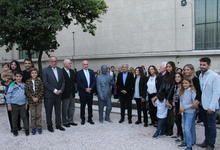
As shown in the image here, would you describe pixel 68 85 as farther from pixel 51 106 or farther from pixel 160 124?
pixel 160 124

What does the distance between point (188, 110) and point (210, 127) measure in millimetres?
547

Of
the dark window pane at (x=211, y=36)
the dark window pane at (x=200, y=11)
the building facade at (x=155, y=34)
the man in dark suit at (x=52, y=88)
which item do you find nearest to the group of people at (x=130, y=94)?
the man in dark suit at (x=52, y=88)

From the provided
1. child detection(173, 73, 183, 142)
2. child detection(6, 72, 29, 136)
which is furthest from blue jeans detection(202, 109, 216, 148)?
child detection(6, 72, 29, 136)

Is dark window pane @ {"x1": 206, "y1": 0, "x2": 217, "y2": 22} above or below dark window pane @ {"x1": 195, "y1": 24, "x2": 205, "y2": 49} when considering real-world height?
above

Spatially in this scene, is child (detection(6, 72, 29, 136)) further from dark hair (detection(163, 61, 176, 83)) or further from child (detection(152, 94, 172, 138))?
dark hair (detection(163, 61, 176, 83))

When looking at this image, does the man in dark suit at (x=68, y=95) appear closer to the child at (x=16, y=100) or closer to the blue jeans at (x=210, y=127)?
the child at (x=16, y=100)

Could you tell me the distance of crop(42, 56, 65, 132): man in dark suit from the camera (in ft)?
24.0

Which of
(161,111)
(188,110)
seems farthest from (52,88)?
(188,110)

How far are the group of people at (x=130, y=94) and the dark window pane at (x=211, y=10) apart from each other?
9850mm

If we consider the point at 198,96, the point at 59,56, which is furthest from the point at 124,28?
the point at 198,96

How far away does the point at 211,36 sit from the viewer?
1614 centimetres

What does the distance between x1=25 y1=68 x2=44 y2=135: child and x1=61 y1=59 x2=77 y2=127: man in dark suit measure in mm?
872

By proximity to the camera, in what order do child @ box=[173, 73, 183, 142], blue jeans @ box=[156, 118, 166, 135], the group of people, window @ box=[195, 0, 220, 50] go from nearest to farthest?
the group of people < child @ box=[173, 73, 183, 142] < blue jeans @ box=[156, 118, 166, 135] < window @ box=[195, 0, 220, 50]

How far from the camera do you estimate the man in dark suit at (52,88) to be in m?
7.32
